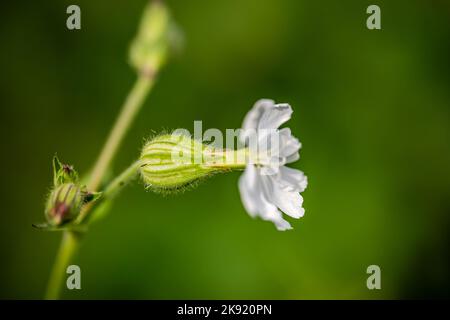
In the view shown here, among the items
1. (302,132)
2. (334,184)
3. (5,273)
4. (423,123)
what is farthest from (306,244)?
(5,273)

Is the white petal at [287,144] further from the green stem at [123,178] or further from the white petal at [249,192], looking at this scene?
the green stem at [123,178]

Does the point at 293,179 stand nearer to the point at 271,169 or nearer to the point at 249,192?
the point at 271,169

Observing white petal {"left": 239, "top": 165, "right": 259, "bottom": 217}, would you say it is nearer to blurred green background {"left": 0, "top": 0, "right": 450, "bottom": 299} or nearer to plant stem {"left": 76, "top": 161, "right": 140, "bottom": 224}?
plant stem {"left": 76, "top": 161, "right": 140, "bottom": 224}

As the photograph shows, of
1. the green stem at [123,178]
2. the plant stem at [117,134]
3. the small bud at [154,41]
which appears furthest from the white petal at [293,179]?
the small bud at [154,41]

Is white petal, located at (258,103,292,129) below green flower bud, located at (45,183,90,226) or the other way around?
the other way around

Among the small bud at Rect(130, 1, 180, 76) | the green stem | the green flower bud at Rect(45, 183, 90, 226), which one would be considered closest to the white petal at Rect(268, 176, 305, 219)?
the green stem

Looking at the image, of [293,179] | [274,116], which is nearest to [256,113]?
[274,116]
